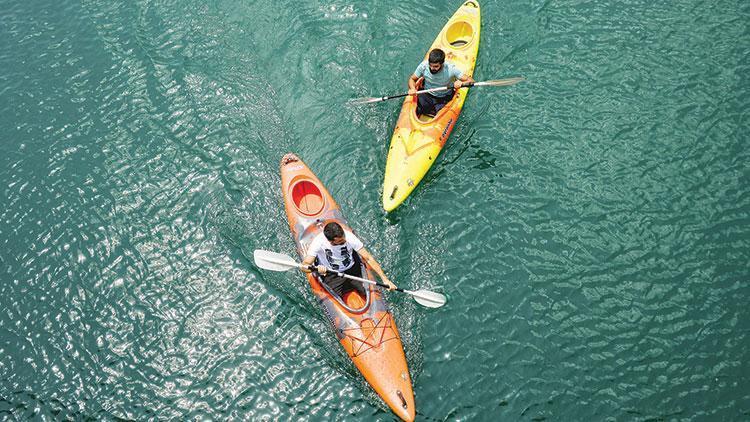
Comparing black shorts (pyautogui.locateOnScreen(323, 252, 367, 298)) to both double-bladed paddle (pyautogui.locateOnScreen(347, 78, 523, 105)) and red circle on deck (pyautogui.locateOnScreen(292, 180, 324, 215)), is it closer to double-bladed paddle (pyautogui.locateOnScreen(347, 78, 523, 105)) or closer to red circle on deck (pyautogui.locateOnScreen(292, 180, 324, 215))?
red circle on deck (pyautogui.locateOnScreen(292, 180, 324, 215))

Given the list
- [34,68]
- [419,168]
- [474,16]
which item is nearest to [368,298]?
[419,168]

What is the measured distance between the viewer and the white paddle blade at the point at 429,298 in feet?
28.9

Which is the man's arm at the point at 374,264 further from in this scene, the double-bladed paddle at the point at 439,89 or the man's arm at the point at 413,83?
the man's arm at the point at 413,83

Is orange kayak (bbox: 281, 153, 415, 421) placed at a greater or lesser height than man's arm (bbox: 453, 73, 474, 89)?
lesser

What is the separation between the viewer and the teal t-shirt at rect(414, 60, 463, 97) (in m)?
11.0

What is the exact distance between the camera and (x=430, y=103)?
1111 centimetres

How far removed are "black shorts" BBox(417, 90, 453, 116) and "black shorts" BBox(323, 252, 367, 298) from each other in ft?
11.6

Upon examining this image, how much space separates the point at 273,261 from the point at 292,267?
0.30 meters

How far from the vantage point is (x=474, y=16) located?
12.6 m

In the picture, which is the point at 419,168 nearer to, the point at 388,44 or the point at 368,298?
the point at 368,298

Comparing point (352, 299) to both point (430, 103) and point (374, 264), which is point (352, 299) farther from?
point (430, 103)

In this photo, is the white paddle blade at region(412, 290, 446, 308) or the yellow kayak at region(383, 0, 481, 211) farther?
the yellow kayak at region(383, 0, 481, 211)

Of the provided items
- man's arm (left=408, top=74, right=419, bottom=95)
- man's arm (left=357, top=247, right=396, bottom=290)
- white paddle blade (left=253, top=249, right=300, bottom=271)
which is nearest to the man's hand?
man's arm (left=357, top=247, right=396, bottom=290)

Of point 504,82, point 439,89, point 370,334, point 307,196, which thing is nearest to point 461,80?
point 439,89
